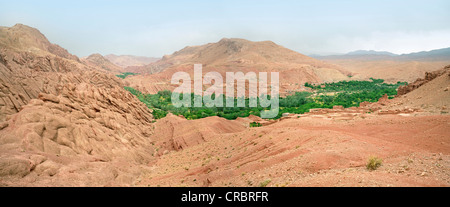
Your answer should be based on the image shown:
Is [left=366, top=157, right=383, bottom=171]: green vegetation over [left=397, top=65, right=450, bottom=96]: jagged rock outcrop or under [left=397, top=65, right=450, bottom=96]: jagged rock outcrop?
under

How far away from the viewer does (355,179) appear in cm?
725

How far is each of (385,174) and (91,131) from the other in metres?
17.9

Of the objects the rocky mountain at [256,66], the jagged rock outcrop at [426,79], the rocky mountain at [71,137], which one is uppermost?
the rocky mountain at [256,66]

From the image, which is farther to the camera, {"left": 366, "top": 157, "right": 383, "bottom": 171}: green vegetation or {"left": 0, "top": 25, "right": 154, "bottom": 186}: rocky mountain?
{"left": 0, "top": 25, "right": 154, "bottom": 186}: rocky mountain

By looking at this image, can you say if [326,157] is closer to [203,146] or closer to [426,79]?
[203,146]

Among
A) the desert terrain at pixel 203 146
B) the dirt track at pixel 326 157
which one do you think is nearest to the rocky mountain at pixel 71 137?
the desert terrain at pixel 203 146

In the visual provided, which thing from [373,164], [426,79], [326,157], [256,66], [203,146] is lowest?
[203,146]

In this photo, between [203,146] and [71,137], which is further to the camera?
[203,146]

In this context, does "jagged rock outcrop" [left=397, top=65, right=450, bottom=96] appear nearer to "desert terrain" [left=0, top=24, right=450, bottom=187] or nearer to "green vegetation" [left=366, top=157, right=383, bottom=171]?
"desert terrain" [left=0, top=24, right=450, bottom=187]

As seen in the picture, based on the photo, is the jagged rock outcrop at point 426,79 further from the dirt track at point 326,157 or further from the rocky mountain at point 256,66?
the rocky mountain at point 256,66

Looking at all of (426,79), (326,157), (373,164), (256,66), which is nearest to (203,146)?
(326,157)

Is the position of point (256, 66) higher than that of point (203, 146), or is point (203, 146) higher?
point (256, 66)

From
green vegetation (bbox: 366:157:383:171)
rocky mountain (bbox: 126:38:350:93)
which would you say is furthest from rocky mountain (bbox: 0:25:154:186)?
rocky mountain (bbox: 126:38:350:93)

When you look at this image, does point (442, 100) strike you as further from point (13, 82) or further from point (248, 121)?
point (13, 82)
